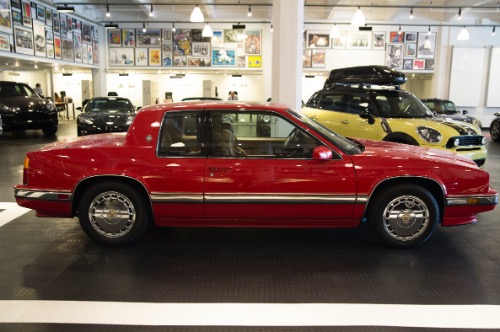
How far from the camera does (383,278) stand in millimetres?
3553

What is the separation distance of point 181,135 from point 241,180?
0.74 m

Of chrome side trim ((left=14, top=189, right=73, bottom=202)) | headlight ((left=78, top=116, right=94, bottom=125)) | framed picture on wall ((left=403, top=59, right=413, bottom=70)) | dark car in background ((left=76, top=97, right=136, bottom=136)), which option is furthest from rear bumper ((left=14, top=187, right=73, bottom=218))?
framed picture on wall ((left=403, top=59, right=413, bottom=70))

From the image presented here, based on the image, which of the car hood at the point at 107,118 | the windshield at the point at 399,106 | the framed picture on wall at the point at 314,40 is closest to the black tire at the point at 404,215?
the windshield at the point at 399,106

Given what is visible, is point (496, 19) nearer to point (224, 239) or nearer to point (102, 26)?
point (102, 26)

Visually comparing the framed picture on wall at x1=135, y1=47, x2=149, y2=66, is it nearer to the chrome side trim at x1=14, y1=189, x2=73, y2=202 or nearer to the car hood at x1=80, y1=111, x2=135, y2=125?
the car hood at x1=80, y1=111, x2=135, y2=125

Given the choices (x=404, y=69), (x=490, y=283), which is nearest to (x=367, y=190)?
(x=490, y=283)

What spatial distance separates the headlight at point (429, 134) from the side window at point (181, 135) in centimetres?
428

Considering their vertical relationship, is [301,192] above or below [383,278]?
above

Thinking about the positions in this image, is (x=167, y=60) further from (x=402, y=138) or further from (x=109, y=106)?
(x=402, y=138)

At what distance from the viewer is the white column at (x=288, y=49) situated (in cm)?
816

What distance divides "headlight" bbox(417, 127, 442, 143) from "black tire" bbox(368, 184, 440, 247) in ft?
9.87

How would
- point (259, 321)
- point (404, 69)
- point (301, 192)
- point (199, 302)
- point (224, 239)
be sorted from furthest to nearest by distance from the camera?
point (404, 69)
point (224, 239)
point (301, 192)
point (199, 302)
point (259, 321)

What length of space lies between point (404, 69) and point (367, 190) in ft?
58.7

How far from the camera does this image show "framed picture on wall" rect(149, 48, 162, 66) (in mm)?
20531
